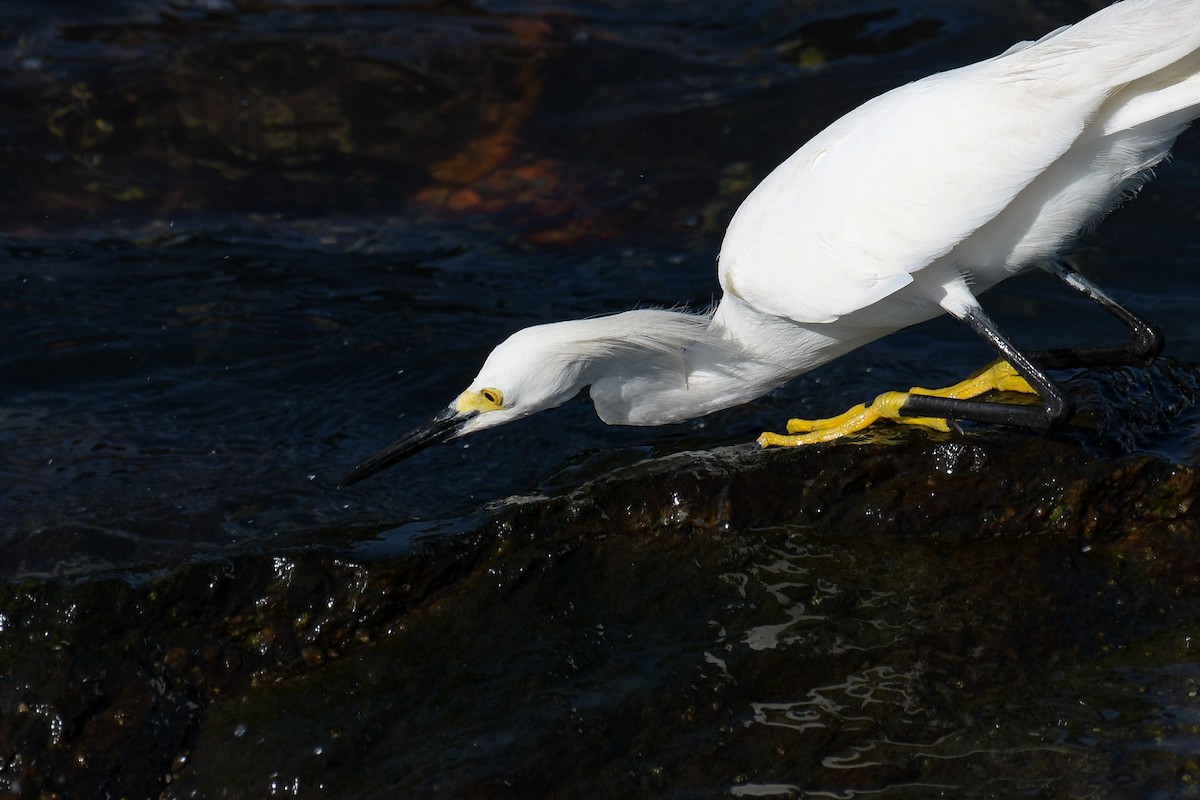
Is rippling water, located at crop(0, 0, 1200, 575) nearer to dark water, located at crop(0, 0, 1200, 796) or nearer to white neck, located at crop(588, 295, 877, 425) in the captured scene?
dark water, located at crop(0, 0, 1200, 796)

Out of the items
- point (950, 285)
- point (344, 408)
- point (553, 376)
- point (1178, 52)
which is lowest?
point (344, 408)

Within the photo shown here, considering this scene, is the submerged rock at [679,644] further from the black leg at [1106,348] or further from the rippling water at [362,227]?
the rippling water at [362,227]

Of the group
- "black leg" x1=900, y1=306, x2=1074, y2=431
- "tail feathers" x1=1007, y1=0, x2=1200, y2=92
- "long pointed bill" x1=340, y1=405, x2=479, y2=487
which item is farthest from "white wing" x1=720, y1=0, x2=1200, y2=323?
"long pointed bill" x1=340, y1=405, x2=479, y2=487

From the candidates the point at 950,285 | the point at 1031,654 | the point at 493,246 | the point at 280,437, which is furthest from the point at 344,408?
the point at 1031,654

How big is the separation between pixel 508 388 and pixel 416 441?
55 cm

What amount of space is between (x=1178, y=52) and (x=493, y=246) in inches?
233

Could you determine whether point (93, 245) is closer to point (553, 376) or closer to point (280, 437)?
point (280, 437)

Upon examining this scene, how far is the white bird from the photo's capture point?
5312 millimetres

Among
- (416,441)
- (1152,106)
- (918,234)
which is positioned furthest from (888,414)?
(416,441)

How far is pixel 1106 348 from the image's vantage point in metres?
6.15

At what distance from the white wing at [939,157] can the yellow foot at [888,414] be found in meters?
0.55

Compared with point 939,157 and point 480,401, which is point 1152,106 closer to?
point 939,157

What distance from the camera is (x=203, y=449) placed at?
6.73m

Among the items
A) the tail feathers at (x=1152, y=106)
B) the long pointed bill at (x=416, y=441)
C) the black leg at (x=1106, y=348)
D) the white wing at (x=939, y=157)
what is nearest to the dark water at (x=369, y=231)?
the long pointed bill at (x=416, y=441)
